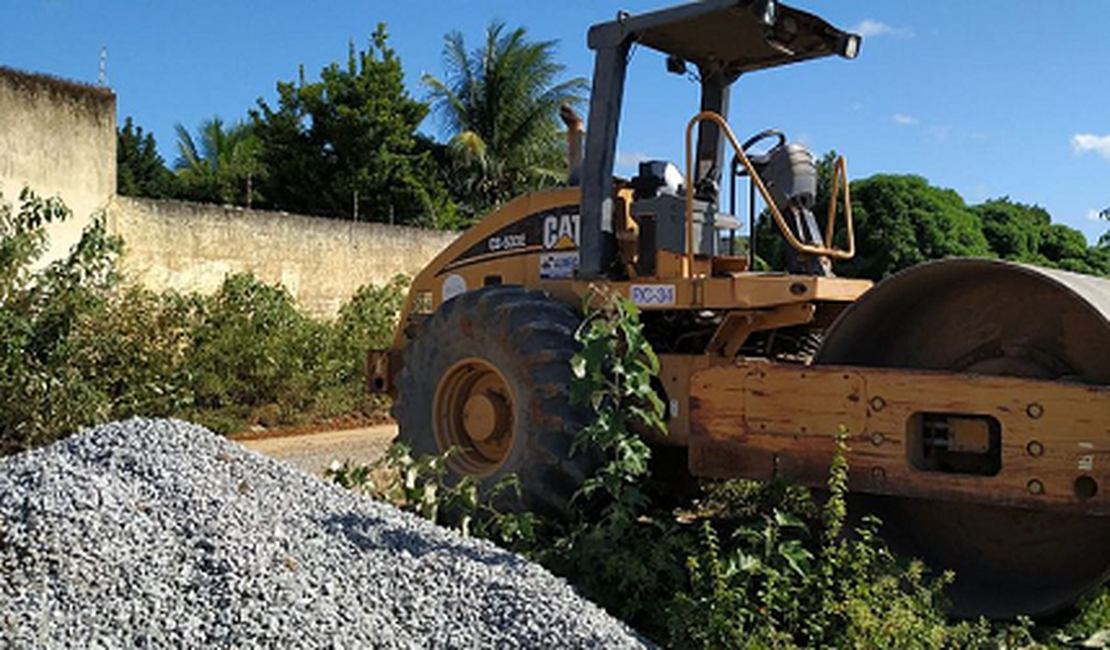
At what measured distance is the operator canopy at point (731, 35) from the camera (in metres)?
5.51

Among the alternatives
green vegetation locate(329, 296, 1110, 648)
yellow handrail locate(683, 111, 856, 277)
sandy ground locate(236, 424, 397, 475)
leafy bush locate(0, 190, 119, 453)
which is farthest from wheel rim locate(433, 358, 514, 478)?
leafy bush locate(0, 190, 119, 453)

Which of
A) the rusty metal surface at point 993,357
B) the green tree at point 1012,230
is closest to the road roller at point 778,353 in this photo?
the rusty metal surface at point 993,357

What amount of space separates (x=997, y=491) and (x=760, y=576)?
3.17ft

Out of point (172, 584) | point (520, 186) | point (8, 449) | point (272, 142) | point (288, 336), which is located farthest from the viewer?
point (520, 186)

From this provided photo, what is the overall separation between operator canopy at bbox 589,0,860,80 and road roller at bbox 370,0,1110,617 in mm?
15

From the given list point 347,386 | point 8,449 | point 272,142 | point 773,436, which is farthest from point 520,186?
point 773,436

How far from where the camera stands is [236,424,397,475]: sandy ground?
938 centimetres

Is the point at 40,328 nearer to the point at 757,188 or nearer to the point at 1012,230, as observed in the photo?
the point at 757,188

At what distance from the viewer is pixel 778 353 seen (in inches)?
237

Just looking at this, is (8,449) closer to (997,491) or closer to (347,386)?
(347,386)

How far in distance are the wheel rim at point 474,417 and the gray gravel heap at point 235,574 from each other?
132 cm

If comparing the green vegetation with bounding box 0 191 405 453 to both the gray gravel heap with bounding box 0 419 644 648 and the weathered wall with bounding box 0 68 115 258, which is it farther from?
the gray gravel heap with bounding box 0 419 644 648

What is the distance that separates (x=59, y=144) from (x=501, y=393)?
289 inches

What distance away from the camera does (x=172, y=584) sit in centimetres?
376
